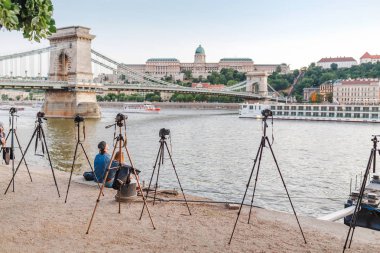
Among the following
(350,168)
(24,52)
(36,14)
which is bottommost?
(350,168)

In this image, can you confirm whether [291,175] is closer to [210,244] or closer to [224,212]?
[224,212]

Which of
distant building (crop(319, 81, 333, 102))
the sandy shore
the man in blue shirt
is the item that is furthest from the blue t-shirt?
distant building (crop(319, 81, 333, 102))

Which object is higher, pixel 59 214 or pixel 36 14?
pixel 36 14

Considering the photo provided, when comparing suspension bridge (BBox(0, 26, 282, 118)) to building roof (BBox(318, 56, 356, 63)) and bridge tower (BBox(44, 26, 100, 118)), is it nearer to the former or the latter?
bridge tower (BBox(44, 26, 100, 118))

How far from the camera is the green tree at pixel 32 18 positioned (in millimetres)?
4115

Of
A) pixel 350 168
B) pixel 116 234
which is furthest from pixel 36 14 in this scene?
pixel 350 168

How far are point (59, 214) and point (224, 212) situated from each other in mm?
2285

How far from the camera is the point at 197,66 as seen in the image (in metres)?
159

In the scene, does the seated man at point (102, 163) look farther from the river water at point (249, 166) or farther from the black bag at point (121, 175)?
the black bag at point (121, 175)

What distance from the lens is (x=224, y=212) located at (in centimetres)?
671

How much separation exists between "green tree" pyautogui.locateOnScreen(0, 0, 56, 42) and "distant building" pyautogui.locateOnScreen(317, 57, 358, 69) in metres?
138

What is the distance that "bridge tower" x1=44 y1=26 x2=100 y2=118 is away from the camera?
155 feet

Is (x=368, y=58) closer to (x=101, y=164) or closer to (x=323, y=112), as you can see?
(x=323, y=112)

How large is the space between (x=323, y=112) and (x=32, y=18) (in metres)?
52.9
